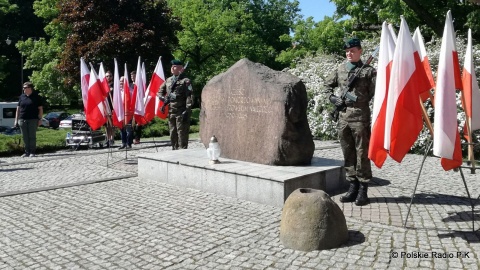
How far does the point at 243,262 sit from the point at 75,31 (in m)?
18.3

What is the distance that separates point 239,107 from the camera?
324 inches

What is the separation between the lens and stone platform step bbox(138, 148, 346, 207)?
6.63m

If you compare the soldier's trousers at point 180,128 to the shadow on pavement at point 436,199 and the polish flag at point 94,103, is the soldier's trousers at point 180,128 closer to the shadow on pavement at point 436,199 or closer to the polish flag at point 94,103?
the polish flag at point 94,103

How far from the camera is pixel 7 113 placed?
30984 millimetres

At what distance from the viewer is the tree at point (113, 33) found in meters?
19.6

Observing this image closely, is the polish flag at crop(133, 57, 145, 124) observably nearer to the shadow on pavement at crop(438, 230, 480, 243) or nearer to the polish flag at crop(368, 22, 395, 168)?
the polish flag at crop(368, 22, 395, 168)

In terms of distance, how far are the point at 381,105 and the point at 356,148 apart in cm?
100

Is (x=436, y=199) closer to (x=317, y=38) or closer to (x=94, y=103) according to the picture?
(x=94, y=103)

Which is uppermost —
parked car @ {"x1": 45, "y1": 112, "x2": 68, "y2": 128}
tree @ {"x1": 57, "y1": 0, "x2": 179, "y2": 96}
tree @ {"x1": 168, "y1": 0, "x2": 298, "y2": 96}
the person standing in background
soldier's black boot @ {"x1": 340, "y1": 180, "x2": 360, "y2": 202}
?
tree @ {"x1": 168, "y1": 0, "x2": 298, "y2": 96}

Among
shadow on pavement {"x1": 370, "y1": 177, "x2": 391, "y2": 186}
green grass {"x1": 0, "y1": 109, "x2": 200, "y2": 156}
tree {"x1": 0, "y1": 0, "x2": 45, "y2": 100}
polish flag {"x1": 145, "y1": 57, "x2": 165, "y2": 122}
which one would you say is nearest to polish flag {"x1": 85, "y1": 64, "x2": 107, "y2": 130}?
polish flag {"x1": 145, "y1": 57, "x2": 165, "y2": 122}

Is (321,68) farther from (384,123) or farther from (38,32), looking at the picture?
(38,32)

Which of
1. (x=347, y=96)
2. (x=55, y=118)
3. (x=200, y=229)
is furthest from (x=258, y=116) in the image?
(x=55, y=118)

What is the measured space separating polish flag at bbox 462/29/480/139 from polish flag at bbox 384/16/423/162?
0.53 m

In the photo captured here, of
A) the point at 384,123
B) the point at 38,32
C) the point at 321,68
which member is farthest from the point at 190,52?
the point at 384,123
